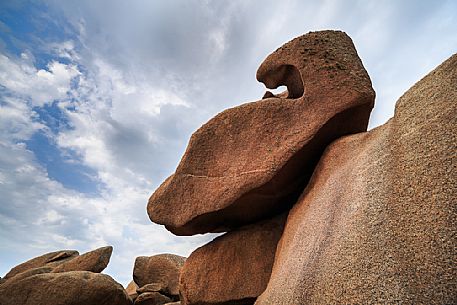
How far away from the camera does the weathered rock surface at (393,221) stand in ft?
8.55

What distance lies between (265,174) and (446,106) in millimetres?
2625

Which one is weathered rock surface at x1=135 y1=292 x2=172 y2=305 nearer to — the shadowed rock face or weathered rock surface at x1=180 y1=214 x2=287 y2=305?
weathered rock surface at x1=180 y1=214 x2=287 y2=305

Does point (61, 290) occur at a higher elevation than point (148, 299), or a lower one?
higher

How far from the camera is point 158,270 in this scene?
43.2ft

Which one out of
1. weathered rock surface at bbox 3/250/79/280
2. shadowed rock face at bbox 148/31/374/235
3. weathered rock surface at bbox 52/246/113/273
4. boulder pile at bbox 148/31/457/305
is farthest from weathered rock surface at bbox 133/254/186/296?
shadowed rock face at bbox 148/31/374/235

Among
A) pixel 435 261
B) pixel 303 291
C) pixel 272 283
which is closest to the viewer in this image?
pixel 435 261

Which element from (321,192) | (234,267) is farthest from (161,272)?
(321,192)

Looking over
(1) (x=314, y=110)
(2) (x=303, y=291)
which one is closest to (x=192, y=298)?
(2) (x=303, y=291)

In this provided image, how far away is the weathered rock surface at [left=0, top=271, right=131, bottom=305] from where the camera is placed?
348 inches

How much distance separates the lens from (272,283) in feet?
14.4

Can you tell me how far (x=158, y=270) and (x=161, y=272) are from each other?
0.51ft

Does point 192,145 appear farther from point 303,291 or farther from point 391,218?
point 391,218

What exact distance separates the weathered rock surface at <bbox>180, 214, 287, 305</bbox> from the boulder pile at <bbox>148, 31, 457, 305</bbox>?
19 millimetres

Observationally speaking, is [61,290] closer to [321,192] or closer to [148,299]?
[148,299]
